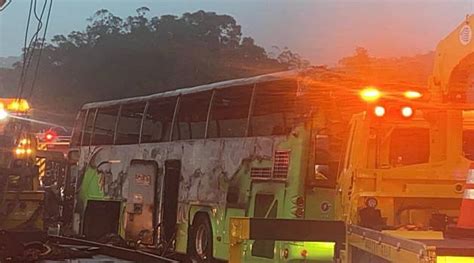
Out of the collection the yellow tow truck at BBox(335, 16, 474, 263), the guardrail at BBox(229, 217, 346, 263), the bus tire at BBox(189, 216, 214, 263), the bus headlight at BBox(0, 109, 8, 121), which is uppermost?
the bus headlight at BBox(0, 109, 8, 121)

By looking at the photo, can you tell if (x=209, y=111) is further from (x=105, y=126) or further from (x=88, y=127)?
(x=88, y=127)

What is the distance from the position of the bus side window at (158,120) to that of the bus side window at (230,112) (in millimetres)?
1691

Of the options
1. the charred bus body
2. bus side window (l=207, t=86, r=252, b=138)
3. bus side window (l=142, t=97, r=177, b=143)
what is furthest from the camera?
bus side window (l=142, t=97, r=177, b=143)

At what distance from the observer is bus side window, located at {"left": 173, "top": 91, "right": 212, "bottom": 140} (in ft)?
47.9

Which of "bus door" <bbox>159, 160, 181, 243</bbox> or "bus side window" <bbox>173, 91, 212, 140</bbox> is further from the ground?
"bus side window" <bbox>173, 91, 212, 140</bbox>

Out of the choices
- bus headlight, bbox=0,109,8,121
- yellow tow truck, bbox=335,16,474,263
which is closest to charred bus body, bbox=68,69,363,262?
yellow tow truck, bbox=335,16,474,263

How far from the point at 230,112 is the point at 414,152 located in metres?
5.75

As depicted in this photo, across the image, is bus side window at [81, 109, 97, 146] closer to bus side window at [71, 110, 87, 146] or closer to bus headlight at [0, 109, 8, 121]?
bus side window at [71, 110, 87, 146]

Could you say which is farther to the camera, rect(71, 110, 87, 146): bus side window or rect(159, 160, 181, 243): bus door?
rect(71, 110, 87, 146): bus side window

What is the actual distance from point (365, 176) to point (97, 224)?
10.8 metres

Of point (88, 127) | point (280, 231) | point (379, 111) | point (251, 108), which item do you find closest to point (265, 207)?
point (251, 108)

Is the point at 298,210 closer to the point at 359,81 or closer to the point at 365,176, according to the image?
the point at 359,81

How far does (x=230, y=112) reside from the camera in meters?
13.8

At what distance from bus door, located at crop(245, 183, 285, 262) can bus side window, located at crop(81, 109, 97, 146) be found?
7.51 m
